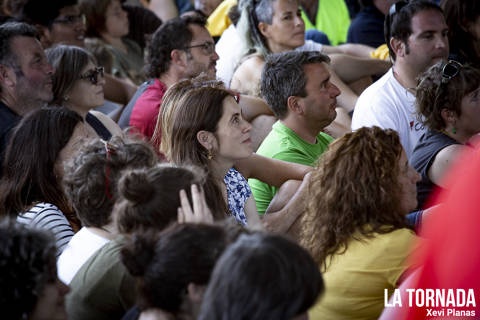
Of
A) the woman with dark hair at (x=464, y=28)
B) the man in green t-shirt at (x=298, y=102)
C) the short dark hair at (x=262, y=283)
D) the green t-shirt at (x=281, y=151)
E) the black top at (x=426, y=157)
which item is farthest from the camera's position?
the woman with dark hair at (x=464, y=28)

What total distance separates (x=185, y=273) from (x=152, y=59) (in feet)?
10.2

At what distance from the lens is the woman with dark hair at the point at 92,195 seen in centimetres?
245

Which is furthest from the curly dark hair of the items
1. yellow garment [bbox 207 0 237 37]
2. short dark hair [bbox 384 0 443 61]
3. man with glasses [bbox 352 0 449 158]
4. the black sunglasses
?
yellow garment [bbox 207 0 237 37]

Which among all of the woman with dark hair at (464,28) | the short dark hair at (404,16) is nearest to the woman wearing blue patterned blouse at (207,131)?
the short dark hair at (404,16)

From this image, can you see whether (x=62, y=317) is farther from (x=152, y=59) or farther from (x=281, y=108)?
(x=152, y=59)

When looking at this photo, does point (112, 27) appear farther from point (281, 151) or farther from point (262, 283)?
point (262, 283)

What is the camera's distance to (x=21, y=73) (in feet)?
13.3

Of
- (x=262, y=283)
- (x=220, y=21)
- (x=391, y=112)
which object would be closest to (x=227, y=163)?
(x=391, y=112)

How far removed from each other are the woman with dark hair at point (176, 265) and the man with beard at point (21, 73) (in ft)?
7.65

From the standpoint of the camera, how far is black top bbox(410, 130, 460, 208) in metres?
3.44

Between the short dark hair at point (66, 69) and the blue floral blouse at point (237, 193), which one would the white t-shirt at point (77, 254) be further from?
the short dark hair at point (66, 69)

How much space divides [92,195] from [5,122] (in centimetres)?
148

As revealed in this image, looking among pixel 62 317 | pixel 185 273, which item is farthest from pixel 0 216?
pixel 185 273

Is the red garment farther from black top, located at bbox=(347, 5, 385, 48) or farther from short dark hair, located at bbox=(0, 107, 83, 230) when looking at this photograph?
black top, located at bbox=(347, 5, 385, 48)
